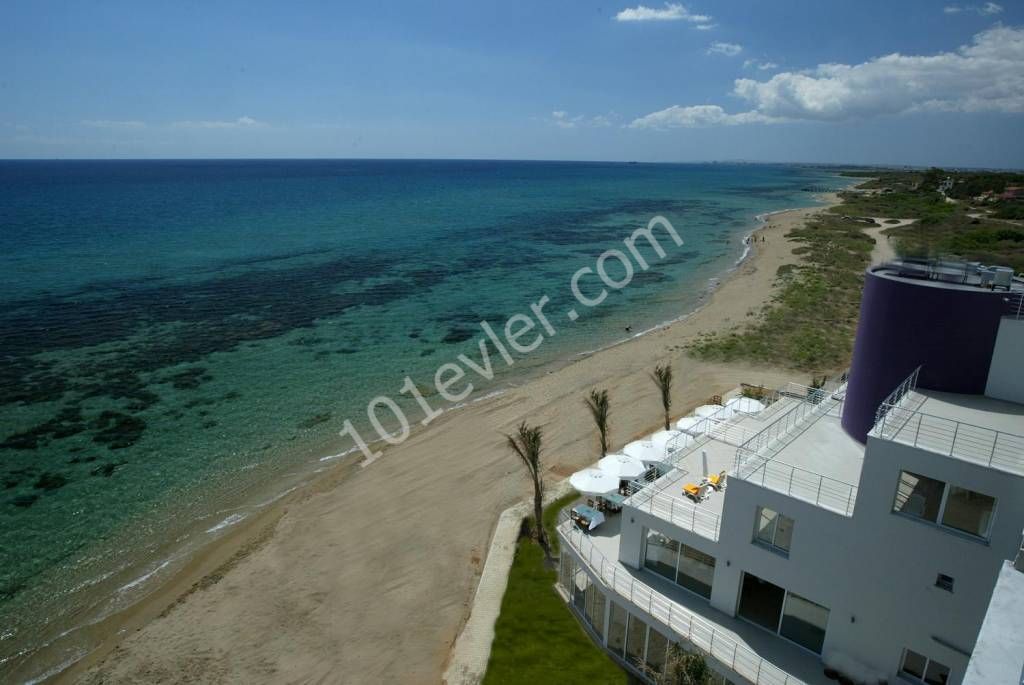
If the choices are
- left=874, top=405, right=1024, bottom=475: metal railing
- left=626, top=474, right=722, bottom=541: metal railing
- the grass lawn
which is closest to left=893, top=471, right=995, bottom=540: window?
left=874, top=405, right=1024, bottom=475: metal railing

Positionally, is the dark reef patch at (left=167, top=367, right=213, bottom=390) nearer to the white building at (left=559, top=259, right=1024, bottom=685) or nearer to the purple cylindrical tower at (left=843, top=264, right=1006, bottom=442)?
the white building at (left=559, top=259, right=1024, bottom=685)

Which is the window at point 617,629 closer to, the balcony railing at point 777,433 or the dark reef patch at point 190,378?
the balcony railing at point 777,433

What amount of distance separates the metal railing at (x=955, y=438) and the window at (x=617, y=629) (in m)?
8.38

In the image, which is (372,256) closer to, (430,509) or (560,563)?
(430,509)

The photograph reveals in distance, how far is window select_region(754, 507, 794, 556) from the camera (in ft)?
44.1

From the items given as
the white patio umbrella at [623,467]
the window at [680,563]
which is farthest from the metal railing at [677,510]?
the white patio umbrella at [623,467]

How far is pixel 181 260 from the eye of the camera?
7344cm

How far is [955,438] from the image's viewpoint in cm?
1123

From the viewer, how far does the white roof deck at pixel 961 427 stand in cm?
1119

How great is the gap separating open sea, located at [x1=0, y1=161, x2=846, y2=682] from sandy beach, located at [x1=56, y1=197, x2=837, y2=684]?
1.90m

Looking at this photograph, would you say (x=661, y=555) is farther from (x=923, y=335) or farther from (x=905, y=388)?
(x=923, y=335)

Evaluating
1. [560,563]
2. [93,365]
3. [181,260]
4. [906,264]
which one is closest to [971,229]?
[906,264]

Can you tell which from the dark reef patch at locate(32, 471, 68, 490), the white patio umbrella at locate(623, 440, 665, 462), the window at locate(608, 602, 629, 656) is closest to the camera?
the window at locate(608, 602, 629, 656)

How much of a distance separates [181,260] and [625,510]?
245 feet
